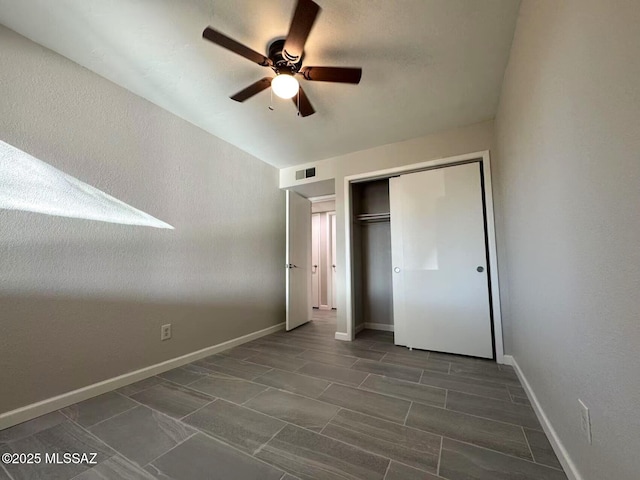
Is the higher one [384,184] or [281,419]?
[384,184]

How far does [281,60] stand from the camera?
1.61 m

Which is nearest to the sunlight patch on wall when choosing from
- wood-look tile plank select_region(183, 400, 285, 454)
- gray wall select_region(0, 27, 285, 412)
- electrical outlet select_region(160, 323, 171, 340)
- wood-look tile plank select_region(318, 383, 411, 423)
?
gray wall select_region(0, 27, 285, 412)

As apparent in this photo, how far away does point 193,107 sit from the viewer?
2.28m

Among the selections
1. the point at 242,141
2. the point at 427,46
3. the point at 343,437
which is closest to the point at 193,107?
the point at 242,141

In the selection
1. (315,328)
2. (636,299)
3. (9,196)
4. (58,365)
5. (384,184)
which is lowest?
(315,328)

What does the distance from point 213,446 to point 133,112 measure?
2504 mm

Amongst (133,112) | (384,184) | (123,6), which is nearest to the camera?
(123,6)

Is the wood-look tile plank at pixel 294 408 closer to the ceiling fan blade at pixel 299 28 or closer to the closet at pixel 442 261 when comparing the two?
the closet at pixel 442 261

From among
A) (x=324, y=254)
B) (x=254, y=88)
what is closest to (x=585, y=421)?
(x=254, y=88)

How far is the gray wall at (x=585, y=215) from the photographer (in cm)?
65

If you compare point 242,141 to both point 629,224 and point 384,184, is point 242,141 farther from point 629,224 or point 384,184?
point 629,224

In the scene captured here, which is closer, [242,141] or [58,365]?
[58,365]

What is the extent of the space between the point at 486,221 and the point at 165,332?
10.6ft

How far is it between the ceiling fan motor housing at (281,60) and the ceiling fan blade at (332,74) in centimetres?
6
